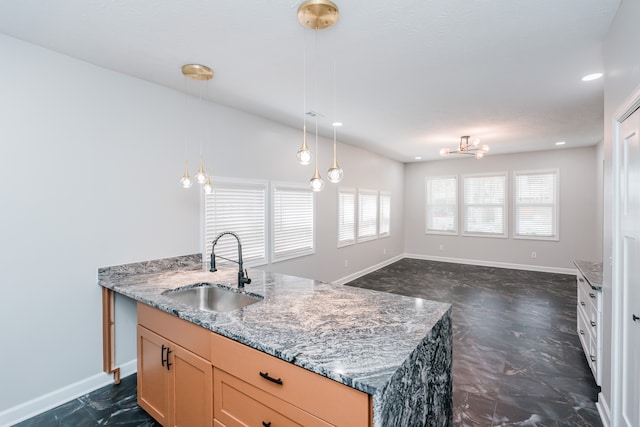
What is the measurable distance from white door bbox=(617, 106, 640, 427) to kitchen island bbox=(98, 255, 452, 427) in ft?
2.98

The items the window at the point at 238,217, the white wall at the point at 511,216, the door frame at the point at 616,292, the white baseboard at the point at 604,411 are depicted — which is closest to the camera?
the door frame at the point at 616,292

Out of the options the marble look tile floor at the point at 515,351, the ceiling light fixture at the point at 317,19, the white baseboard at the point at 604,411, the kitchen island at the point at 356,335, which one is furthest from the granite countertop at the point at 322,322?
the white baseboard at the point at 604,411

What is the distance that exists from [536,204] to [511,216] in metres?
0.54

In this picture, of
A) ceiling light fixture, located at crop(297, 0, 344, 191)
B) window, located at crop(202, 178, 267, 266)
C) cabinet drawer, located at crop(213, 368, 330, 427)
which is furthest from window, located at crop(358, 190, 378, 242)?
cabinet drawer, located at crop(213, 368, 330, 427)

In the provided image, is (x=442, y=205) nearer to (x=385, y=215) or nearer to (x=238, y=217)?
(x=385, y=215)

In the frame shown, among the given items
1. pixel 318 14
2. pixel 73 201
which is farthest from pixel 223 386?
pixel 318 14

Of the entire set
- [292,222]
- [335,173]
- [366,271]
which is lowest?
[366,271]

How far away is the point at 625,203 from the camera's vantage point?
1.72m

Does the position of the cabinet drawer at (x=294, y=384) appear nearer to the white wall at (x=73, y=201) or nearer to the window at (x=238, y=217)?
the white wall at (x=73, y=201)

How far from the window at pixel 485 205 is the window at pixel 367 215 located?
254cm

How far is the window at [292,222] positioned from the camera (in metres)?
4.13

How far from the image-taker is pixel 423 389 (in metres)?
1.39

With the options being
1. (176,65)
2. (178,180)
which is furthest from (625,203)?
(178,180)

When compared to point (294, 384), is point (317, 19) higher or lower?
higher
